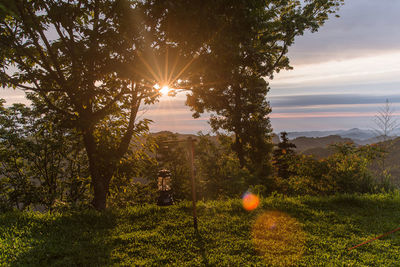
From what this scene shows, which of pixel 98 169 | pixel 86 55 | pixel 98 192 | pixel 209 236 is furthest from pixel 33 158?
pixel 209 236

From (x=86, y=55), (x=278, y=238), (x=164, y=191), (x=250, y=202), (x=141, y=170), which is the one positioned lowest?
(x=278, y=238)

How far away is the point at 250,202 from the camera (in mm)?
8180

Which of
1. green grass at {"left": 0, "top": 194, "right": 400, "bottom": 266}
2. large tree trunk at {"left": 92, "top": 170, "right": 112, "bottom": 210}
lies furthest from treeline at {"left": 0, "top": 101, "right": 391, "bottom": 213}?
green grass at {"left": 0, "top": 194, "right": 400, "bottom": 266}

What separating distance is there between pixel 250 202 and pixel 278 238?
242 cm

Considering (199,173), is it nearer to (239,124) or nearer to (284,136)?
(239,124)

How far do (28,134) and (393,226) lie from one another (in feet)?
48.7

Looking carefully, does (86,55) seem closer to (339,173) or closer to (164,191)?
(164,191)

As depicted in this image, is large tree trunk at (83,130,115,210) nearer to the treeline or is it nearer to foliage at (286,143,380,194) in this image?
the treeline

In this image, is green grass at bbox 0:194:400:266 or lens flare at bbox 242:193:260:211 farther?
lens flare at bbox 242:193:260:211

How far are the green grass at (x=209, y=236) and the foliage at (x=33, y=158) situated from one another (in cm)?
475

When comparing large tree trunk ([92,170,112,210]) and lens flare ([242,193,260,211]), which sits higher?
large tree trunk ([92,170,112,210])

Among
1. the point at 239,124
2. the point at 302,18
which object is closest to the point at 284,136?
the point at 239,124

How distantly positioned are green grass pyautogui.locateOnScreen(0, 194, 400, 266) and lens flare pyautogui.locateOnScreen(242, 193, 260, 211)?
207 mm

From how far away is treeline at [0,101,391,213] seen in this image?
9.80 metres
